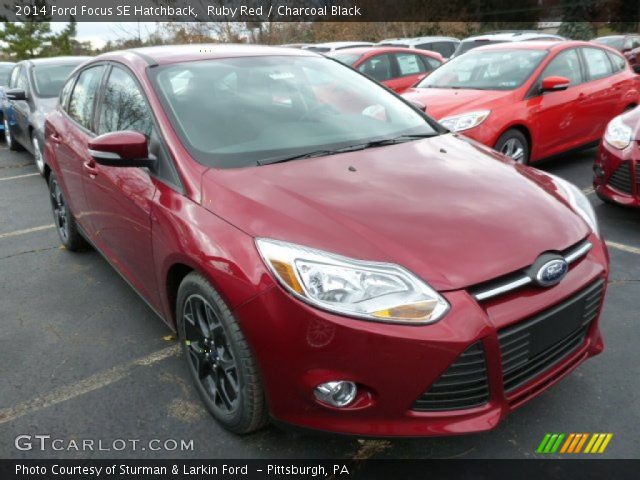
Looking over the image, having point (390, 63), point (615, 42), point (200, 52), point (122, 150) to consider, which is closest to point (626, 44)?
point (615, 42)

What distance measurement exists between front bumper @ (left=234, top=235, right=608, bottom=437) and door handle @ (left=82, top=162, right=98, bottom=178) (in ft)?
5.82

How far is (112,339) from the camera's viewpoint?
3.27 meters

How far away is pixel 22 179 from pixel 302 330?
7.14 meters

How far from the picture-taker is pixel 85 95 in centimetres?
386

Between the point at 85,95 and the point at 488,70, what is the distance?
4397mm

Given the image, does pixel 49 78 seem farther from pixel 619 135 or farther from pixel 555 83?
pixel 619 135

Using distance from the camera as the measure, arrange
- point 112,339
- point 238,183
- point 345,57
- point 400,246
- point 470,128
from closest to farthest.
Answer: point 400,246 → point 238,183 → point 112,339 → point 470,128 → point 345,57

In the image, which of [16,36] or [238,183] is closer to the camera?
[238,183]

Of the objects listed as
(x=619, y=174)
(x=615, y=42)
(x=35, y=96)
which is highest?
(x=615, y=42)

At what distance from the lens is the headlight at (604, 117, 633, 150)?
446cm

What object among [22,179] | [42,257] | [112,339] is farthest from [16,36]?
[112,339]

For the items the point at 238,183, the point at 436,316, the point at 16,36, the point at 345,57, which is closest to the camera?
the point at 436,316

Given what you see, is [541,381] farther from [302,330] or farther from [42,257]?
[42,257]

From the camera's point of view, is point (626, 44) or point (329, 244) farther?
point (626, 44)
